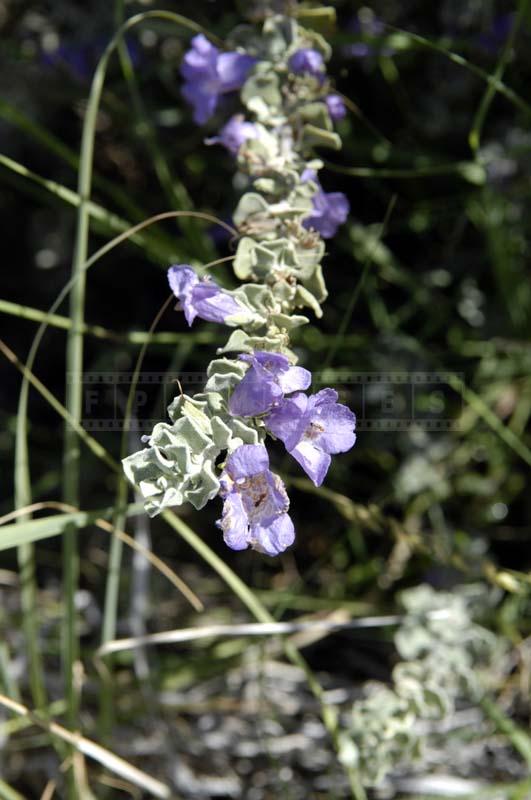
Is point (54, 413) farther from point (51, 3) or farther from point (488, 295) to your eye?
point (488, 295)

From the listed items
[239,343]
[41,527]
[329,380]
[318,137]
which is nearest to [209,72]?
[318,137]

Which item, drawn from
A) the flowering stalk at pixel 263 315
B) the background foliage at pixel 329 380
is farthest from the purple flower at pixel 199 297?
the background foliage at pixel 329 380

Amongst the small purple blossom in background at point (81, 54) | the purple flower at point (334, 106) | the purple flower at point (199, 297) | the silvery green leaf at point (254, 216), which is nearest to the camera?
the purple flower at point (199, 297)

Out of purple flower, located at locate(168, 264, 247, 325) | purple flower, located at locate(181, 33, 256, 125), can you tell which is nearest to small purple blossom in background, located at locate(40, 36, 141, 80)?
purple flower, located at locate(181, 33, 256, 125)

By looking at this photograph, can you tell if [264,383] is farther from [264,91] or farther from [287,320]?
[264,91]

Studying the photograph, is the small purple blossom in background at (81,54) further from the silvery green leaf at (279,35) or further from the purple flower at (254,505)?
the purple flower at (254,505)

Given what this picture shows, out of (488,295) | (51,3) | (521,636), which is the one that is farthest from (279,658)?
(51,3)
